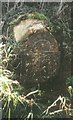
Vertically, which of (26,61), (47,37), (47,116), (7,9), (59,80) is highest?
(7,9)

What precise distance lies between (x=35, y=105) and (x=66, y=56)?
51 centimetres

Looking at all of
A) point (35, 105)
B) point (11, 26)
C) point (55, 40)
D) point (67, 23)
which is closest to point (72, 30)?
point (67, 23)

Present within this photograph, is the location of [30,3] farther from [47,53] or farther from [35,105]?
[35,105]

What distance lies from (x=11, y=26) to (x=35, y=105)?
690 mm

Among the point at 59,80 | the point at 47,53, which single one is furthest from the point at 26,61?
the point at 59,80

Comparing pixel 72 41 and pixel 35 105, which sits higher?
pixel 72 41

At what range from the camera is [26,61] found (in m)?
2.80

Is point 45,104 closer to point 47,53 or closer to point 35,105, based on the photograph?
point 35,105

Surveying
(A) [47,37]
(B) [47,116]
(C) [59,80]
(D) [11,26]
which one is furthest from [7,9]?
(B) [47,116]

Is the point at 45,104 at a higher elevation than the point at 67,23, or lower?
lower

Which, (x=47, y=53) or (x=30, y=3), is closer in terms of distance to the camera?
(x=47, y=53)

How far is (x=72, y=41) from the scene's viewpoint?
10.1ft

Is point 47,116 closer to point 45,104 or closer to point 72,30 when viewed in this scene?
point 45,104

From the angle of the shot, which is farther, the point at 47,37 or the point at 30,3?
the point at 30,3
